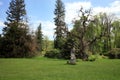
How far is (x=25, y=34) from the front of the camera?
48.7m

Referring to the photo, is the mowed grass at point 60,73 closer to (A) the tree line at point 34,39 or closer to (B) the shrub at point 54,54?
(A) the tree line at point 34,39

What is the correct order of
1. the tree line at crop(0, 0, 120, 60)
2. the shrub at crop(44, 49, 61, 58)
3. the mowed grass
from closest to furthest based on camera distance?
the mowed grass → the tree line at crop(0, 0, 120, 60) → the shrub at crop(44, 49, 61, 58)

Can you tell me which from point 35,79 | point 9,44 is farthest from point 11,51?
point 35,79

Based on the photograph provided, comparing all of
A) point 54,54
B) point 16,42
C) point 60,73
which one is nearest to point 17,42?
point 16,42

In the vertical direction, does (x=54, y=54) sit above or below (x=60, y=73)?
above

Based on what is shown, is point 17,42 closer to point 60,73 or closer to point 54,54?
point 54,54

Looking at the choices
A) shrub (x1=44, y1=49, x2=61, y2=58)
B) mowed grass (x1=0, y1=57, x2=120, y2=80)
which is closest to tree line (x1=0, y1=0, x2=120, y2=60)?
shrub (x1=44, y1=49, x2=61, y2=58)

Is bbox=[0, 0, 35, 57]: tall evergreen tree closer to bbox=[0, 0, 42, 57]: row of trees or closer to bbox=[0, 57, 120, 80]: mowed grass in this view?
bbox=[0, 0, 42, 57]: row of trees

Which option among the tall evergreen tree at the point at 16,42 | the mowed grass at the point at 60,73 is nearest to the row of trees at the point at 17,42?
the tall evergreen tree at the point at 16,42

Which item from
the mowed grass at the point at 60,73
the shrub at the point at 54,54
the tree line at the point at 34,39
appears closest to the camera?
the mowed grass at the point at 60,73

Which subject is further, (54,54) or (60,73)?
(54,54)

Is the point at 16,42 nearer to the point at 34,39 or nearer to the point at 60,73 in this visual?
the point at 34,39

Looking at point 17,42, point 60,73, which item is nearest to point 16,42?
point 17,42

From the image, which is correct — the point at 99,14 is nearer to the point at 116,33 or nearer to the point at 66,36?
the point at 116,33
